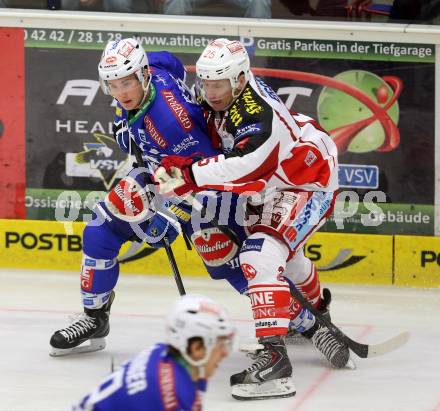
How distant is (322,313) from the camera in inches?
215

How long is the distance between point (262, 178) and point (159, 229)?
75cm

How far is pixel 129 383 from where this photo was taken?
3.15 m

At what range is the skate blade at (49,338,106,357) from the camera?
5.35 metres

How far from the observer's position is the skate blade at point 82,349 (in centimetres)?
535

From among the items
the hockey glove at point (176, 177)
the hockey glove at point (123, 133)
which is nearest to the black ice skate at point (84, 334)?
the hockey glove at point (123, 133)

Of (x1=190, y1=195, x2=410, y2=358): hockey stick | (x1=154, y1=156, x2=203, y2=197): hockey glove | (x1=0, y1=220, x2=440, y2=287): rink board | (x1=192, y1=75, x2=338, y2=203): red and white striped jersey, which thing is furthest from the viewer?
(x1=0, y1=220, x2=440, y2=287): rink board

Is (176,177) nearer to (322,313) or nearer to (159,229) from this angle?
(159,229)

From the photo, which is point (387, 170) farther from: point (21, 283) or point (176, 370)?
point (176, 370)

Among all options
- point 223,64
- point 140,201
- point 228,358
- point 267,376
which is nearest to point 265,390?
point 267,376

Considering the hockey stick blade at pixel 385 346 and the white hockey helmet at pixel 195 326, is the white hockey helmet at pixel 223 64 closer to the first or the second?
the hockey stick blade at pixel 385 346

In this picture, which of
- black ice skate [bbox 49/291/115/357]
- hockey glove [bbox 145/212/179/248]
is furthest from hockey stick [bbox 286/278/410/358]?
black ice skate [bbox 49/291/115/357]

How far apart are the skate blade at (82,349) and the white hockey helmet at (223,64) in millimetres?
1313

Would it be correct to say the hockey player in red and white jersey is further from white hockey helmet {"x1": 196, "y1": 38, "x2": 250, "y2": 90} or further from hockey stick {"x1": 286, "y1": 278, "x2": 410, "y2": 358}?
hockey stick {"x1": 286, "y1": 278, "x2": 410, "y2": 358}

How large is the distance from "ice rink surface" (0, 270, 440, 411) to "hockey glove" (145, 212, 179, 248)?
51cm
